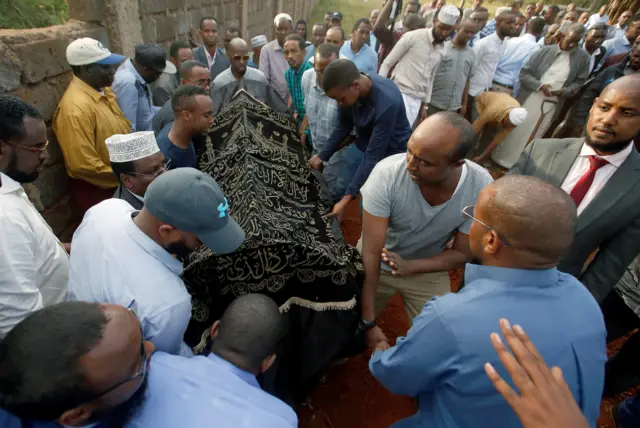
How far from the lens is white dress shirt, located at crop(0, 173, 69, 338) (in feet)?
4.71

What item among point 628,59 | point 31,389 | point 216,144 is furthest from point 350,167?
point 628,59

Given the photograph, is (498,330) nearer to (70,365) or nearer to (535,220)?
(535,220)

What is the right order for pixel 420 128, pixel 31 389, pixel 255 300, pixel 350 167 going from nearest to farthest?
pixel 31 389
pixel 255 300
pixel 420 128
pixel 350 167

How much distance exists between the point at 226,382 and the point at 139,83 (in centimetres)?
313

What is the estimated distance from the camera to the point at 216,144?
325 cm

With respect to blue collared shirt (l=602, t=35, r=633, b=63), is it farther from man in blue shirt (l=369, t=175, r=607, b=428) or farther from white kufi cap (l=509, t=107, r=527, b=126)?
man in blue shirt (l=369, t=175, r=607, b=428)

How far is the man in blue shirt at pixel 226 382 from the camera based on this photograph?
1.12 meters

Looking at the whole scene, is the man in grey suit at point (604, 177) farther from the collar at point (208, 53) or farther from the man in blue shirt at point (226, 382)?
the collar at point (208, 53)

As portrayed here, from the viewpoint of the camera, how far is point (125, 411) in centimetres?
113

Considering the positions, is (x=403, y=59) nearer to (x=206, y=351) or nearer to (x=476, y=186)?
(x=476, y=186)

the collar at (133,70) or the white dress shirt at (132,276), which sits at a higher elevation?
the collar at (133,70)

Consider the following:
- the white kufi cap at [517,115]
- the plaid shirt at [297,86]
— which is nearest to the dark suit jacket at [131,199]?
the plaid shirt at [297,86]

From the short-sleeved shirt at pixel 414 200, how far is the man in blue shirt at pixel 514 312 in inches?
30.4

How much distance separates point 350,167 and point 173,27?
11.6 feet
